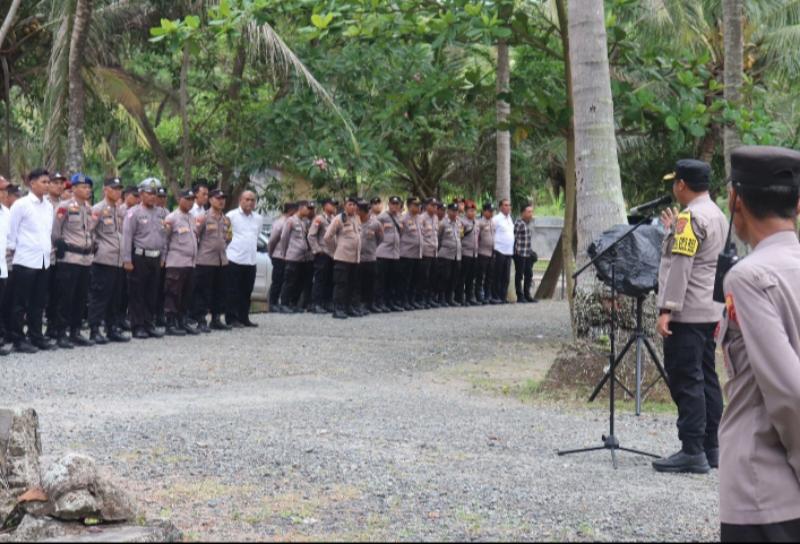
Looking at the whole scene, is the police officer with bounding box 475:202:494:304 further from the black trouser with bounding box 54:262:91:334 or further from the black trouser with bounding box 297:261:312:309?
the black trouser with bounding box 54:262:91:334

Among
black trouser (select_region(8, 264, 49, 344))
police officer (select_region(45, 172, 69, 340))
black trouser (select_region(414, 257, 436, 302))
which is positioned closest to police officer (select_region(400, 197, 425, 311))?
black trouser (select_region(414, 257, 436, 302))

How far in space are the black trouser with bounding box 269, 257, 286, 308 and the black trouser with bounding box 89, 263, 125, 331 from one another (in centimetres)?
595

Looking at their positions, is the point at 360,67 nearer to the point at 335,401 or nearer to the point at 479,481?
the point at 335,401

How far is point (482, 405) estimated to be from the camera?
10680 millimetres

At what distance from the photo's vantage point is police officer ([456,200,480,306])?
24.9m

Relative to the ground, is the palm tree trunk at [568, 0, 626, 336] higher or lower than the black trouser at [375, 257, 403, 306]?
higher

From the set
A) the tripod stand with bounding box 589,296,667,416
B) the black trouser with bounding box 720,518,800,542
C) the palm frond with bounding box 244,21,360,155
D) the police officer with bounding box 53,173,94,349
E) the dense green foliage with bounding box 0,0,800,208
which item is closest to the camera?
the black trouser with bounding box 720,518,800,542

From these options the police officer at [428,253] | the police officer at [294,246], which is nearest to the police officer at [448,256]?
the police officer at [428,253]

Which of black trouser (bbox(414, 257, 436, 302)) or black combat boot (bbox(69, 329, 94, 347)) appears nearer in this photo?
black combat boot (bbox(69, 329, 94, 347))

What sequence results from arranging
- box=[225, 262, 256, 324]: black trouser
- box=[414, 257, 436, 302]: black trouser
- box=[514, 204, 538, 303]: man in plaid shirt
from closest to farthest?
box=[225, 262, 256, 324]: black trouser
box=[414, 257, 436, 302]: black trouser
box=[514, 204, 538, 303]: man in plaid shirt

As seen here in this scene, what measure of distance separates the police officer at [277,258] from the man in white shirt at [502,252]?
5100mm

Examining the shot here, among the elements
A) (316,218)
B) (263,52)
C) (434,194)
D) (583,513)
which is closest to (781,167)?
(583,513)

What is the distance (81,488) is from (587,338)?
658 cm

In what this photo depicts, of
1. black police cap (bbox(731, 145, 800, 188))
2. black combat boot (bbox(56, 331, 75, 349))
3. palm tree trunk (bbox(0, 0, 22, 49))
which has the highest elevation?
palm tree trunk (bbox(0, 0, 22, 49))
